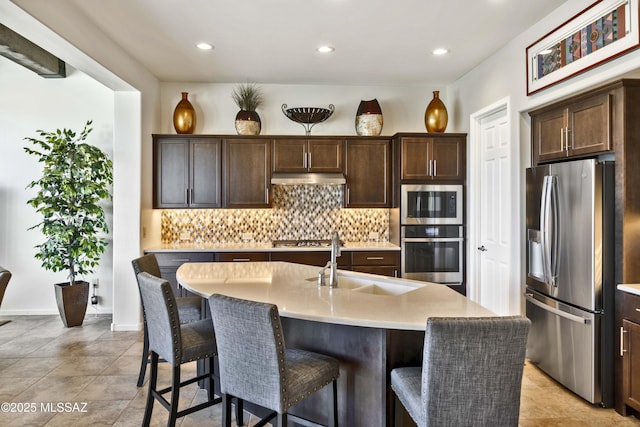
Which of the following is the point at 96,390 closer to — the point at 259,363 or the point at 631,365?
the point at 259,363

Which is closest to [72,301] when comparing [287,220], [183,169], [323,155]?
[183,169]

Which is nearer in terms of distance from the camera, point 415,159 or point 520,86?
point 520,86

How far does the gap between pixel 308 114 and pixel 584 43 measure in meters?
3.01

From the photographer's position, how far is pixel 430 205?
5070mm

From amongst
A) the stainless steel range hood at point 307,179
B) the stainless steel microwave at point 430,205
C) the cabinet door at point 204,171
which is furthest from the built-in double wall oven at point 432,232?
the cabinet door at point 204,171

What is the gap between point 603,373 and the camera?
2.90 m

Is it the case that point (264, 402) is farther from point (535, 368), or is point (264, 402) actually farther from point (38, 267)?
point (38, 267)

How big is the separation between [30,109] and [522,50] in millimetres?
5516

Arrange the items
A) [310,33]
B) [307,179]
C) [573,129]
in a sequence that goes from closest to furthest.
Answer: [573,129] → [310,33] → [307,179]

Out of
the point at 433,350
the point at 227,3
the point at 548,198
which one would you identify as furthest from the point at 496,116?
the point at 433,350

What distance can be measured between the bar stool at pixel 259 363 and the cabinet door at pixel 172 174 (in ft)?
11.3

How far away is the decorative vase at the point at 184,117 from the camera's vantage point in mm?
5250

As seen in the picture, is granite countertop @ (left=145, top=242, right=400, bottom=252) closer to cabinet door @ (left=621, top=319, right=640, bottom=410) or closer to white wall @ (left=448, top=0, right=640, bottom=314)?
white wall @ (left=448, top=0, right=640, bottom=314)

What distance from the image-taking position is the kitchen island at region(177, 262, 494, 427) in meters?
2.08
